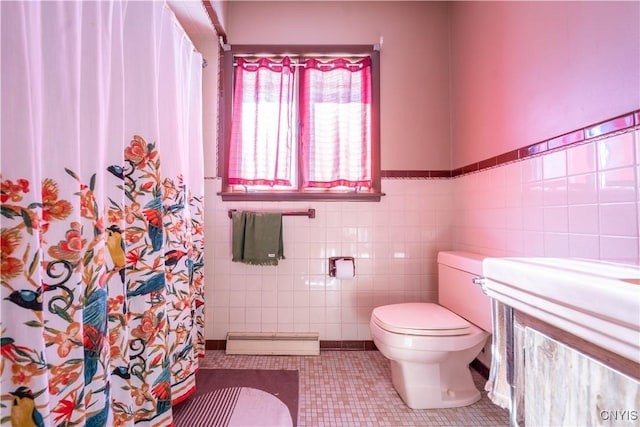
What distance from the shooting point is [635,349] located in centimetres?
36

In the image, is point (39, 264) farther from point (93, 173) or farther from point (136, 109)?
point (136, 109)

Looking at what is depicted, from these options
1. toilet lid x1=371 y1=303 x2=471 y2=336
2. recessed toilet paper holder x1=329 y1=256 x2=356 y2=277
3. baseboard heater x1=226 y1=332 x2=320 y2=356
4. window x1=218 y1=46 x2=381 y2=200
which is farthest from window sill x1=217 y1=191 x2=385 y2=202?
baseboard heater x1=226 y1=332 x2=320 y2=356

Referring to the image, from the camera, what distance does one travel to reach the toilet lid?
1325 mm

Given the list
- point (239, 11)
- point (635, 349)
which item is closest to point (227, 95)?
point (239, 11)

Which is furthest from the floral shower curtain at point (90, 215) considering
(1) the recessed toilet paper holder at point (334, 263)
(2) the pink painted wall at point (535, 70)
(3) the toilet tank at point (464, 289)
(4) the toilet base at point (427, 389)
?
(2) the pink painted wall at point (535, 70)

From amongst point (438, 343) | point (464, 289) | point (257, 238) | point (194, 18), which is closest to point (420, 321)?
point (438, 343)

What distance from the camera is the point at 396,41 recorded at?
80.9 inches

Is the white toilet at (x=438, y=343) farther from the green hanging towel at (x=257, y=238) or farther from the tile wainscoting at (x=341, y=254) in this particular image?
the green hanging towel at (x=257, y=238)

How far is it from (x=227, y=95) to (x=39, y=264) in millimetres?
1656

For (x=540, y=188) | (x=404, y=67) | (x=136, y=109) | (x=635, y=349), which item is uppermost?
(x=404, y=67)

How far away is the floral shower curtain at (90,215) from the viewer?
0.64m

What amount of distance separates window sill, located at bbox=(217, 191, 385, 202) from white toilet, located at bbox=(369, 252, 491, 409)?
0.73 m

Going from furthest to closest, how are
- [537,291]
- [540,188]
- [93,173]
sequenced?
1. [540,188]
2. [93,173]
3. [537,291]

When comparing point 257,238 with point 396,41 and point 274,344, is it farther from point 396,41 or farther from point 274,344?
point 396,41
